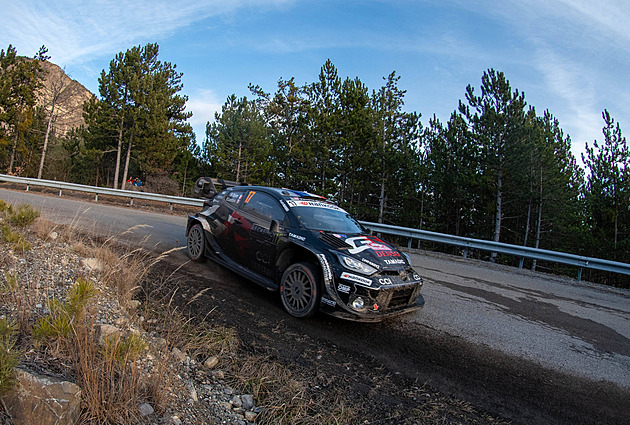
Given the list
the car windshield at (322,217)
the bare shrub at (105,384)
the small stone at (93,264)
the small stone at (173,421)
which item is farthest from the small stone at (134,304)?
the car windshield at (322,217)

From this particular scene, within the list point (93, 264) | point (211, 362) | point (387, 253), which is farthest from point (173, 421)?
point (93, 264)

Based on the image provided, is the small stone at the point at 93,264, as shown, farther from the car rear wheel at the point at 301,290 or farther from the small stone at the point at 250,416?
the small stone at the point at 250,416

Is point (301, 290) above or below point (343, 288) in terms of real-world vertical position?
below

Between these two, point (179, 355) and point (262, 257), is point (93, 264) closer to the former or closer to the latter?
point (262, 257)

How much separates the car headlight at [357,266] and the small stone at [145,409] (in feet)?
7.69

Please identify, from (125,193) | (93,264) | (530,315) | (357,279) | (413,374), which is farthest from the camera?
(125,193)

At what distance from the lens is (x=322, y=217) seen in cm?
515

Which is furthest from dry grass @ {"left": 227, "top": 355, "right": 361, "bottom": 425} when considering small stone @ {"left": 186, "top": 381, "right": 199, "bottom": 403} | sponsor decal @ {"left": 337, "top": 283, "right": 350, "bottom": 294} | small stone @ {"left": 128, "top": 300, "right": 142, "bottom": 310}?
small stone @ {"left": 128, "top": 300, "right": 142, "bottom": 310}

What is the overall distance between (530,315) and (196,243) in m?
5.47

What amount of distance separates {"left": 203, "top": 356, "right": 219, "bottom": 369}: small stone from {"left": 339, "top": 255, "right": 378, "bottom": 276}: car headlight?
166 cm

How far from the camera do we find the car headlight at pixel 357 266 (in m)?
3.95

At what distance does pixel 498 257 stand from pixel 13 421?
29170 millimetres

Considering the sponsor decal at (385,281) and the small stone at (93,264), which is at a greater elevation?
the sponsor decal at (385,281)

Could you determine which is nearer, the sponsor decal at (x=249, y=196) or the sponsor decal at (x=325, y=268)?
the sponsor decal at (x=325, y=268)
